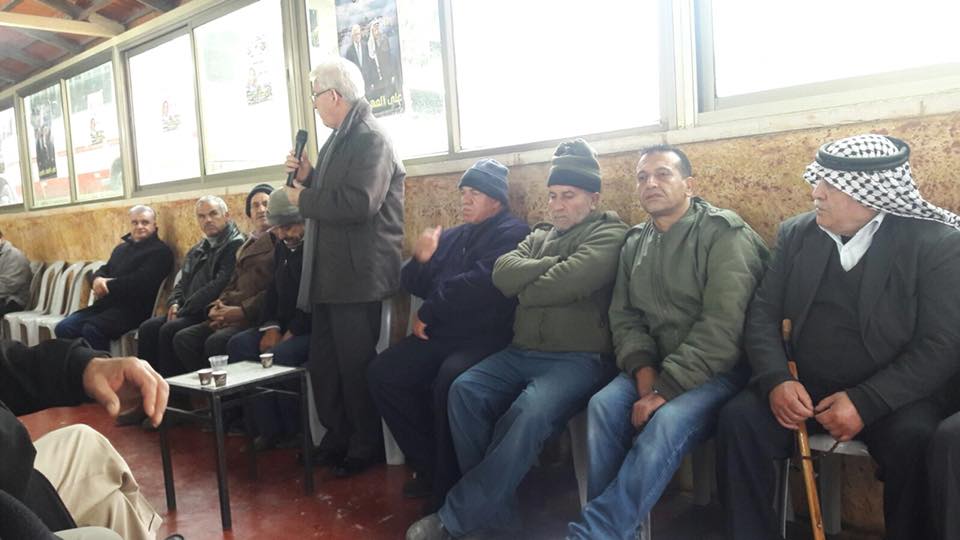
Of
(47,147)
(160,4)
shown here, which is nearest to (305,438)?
(160,4)

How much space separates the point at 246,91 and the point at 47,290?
2.80 metres

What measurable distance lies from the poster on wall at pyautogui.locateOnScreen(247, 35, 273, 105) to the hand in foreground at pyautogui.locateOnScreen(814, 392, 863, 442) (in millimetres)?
3883

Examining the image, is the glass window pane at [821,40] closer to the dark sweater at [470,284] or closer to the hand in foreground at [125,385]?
the dark sweater at [470,284]

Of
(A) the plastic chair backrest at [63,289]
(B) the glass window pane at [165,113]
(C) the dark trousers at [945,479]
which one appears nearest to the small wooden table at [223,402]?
(C) the dark trousers at [945,479]

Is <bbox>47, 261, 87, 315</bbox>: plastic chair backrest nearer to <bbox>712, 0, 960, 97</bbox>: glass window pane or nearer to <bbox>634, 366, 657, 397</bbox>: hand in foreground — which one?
<bbox>634, 366, 657, 397</bbox>: hand in foreground

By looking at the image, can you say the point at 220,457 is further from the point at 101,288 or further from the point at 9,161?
the point at 9,161

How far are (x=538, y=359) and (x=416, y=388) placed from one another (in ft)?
1.84

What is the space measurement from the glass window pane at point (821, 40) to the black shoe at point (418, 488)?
190 centimetres

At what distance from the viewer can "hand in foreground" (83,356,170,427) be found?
1281 mm

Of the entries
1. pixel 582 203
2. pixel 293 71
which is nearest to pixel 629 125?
pixel 582 203

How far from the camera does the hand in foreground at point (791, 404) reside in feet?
6.18

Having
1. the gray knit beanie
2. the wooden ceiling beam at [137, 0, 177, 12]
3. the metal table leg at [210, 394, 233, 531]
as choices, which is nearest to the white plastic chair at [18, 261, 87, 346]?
the wooden ceiling beam at [137, 0, 177, 12]

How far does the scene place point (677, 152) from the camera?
240cm

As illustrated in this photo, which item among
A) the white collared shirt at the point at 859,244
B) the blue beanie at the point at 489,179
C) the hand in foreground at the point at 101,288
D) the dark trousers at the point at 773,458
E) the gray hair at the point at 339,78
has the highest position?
the gray hair at the point at 339,78
